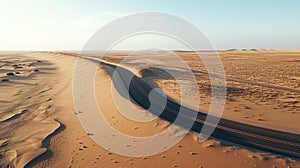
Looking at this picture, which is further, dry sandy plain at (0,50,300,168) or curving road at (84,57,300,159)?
curving road at (84,57,300,159)

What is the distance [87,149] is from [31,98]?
1161 centimetres

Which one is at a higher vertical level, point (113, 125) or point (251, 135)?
point (251, 135)

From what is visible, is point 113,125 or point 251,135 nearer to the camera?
point 251,135

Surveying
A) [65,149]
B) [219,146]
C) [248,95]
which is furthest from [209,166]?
[248,95]

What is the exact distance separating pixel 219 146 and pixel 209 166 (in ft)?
4.88

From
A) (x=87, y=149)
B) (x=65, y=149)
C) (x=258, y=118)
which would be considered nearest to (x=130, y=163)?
(x=87, y=149)

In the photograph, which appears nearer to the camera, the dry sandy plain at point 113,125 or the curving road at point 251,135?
the dry sandy plain at point 113,125

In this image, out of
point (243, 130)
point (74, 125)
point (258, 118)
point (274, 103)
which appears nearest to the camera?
point (243, 130)

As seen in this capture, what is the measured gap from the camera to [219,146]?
33.0 feet

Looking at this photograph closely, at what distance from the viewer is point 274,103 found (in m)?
18.2

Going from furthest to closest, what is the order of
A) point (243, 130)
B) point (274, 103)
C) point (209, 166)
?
point (274, 103)
point (243, 130)
point (209, 166)

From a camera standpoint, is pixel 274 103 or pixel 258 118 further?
pixel 274 103

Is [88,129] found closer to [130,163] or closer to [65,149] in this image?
[65,149]

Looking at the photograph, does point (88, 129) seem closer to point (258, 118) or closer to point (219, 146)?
point (219, 146)
